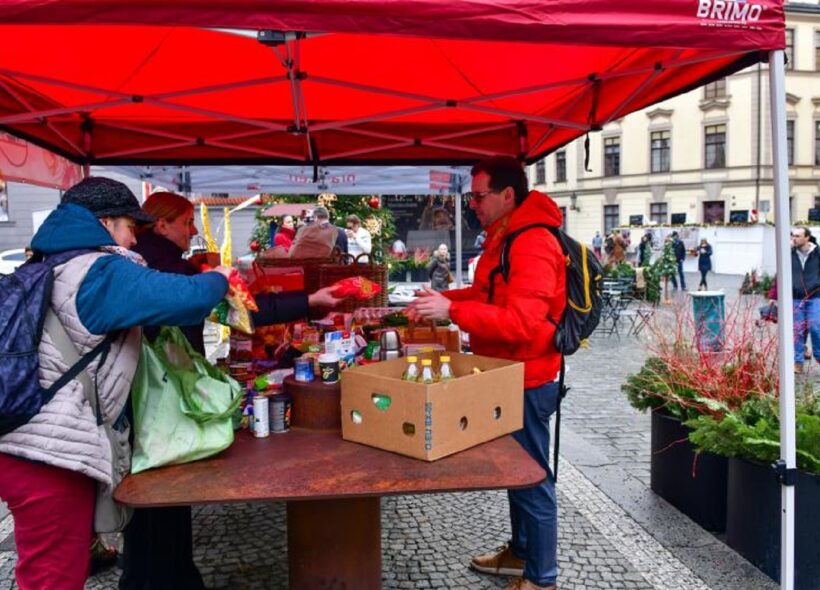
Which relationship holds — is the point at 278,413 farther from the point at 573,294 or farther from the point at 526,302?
the point at 573,294

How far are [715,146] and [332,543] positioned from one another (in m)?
42.4

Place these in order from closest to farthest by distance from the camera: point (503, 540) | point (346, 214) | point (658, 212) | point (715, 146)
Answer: point (503, 540), point (346, 214), point (715, 146), point (658, 212)

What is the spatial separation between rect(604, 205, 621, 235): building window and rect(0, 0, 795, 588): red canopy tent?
1639 inches

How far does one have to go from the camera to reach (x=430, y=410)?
2.23 metres

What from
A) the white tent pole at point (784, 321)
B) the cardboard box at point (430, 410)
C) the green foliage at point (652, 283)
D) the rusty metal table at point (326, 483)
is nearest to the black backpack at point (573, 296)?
the cardboard box at point (430, 410)

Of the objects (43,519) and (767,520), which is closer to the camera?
(43,519)

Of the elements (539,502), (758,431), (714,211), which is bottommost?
(539,502)

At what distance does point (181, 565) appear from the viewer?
3.04 m

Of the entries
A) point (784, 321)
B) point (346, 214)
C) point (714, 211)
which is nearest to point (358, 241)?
point (346, 214)

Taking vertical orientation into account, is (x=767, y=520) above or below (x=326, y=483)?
below

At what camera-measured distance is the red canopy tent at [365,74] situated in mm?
2188

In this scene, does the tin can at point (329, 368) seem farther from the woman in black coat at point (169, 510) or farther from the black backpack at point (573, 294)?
the black backpack at point (573, 294)

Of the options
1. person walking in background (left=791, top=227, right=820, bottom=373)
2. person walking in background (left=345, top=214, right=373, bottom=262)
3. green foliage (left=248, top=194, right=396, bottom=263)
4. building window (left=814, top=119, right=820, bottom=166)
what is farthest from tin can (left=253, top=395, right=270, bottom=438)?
building window (left=814, top=119, right=820, bottom=166)

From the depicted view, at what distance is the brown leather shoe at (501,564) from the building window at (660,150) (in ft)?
139
